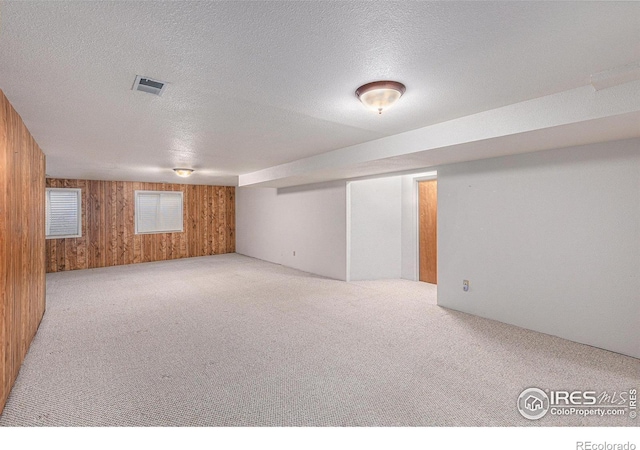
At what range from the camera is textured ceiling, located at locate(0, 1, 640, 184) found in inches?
54.3

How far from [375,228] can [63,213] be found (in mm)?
7057

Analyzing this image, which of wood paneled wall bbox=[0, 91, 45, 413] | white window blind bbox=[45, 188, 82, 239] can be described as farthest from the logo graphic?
white window blind bbox=[45, 188, 82, 239]

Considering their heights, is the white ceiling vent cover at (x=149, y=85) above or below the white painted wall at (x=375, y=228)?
above

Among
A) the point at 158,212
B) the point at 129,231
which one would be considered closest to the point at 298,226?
the point at 158,212

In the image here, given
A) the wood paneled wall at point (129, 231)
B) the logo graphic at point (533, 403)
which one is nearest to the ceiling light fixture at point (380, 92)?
the logo graphic at point (533, 403)

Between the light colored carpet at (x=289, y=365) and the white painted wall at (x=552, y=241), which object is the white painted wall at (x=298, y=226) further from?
the white painted wall at (x=552, y=241)

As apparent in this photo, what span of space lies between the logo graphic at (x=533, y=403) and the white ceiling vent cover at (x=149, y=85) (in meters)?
3.24

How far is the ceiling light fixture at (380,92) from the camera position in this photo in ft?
6.84

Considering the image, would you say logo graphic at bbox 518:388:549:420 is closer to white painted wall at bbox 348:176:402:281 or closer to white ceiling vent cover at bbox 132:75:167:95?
white ceiling vent cover at bbox 132:75:167:95

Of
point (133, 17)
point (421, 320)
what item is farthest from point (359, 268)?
point (133, 17)

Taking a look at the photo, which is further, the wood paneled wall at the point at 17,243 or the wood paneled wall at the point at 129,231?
the wood paneled wall at the point at 129,231

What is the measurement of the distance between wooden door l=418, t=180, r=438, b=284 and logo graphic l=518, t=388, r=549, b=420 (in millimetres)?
3453

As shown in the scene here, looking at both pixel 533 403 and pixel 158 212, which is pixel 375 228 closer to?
pixel 533 403

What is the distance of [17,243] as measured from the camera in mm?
2449
